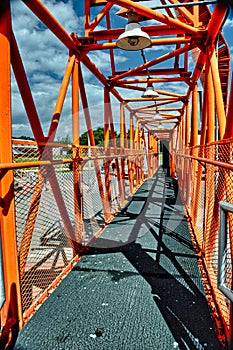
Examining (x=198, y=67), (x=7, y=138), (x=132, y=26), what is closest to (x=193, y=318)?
(x=7, y=138)

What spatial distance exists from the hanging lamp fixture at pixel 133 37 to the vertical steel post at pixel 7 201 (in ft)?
5.58

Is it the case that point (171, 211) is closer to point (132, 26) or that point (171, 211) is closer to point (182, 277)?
point (182, 277)

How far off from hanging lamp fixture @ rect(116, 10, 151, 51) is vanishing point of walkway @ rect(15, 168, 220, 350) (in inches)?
124

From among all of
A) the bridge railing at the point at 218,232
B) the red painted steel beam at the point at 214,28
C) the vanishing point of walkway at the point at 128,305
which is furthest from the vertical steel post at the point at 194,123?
the bridge railing at the point at 218,232

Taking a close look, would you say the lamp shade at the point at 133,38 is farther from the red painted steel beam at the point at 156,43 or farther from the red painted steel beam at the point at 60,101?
the red painted steel beam at the point at 156,43

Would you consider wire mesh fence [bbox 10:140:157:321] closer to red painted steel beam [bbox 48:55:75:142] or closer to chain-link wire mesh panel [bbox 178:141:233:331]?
red painted steel beam [bbox 48:55:75:142]

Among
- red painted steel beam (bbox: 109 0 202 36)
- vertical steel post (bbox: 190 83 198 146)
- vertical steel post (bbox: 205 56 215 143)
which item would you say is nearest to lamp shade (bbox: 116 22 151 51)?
red painted steel beam (bbox: 109 0 202 36)

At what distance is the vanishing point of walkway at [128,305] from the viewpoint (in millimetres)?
2451

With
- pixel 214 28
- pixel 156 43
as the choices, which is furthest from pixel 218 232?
pixel 156 43

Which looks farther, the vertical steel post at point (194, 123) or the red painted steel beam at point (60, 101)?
the vertical steel post at point (194, 123)

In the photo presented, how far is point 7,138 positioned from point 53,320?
70.7 inches

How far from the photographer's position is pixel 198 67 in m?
7.07

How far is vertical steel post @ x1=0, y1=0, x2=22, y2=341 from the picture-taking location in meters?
2.48

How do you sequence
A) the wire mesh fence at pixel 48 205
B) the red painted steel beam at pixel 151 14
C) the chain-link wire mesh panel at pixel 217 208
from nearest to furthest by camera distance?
the chain-link wire mesh panel at pixel 217 208
the wire mesh fence at pixel 48 205
the red painted steel beam at pixel 151 14
